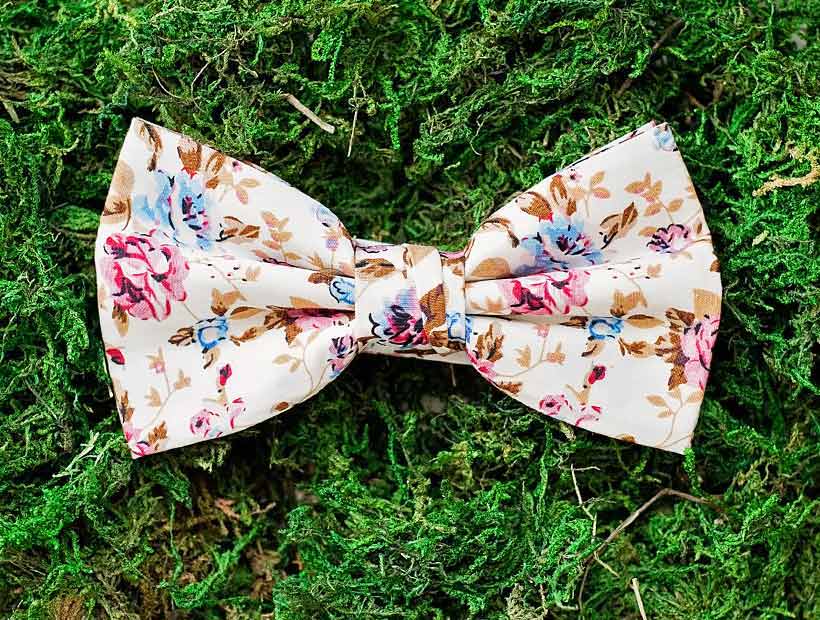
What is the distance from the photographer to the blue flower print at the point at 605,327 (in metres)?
1.12

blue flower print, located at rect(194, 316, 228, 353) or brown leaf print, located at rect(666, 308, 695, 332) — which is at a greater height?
blue flower print, located at rect(194, 316, 228, 353)

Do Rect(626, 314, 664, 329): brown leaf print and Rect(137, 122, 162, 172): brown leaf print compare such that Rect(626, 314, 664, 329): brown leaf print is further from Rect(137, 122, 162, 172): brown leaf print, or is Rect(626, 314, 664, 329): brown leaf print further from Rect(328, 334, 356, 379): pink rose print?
Rect(137, 122, 162, 172): brown leaf print

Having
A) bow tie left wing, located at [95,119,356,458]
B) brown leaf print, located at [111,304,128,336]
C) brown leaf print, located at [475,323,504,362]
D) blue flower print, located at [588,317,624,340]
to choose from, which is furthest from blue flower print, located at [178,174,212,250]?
blue flower print, located at [588,317,624,340]

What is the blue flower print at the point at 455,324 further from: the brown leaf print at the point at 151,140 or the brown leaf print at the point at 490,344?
the brown leaf print at the point at 151,140

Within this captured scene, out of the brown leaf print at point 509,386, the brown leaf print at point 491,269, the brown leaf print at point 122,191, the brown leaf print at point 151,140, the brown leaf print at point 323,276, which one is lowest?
the brown leaf print at point 509,386

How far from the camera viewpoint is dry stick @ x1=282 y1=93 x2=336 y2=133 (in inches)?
44.9

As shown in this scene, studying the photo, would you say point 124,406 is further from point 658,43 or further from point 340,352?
point 658,43

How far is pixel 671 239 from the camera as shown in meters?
1.13

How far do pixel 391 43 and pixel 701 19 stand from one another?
1.22 feet

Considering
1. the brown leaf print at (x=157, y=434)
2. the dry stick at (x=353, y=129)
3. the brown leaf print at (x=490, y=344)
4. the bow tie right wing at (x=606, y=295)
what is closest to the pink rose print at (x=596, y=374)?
the bow tie right wing at (x=606, y=295)

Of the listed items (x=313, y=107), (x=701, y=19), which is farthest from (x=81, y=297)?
(x=701, y=19)

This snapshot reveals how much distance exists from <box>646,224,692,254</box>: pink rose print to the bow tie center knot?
0.24 meters

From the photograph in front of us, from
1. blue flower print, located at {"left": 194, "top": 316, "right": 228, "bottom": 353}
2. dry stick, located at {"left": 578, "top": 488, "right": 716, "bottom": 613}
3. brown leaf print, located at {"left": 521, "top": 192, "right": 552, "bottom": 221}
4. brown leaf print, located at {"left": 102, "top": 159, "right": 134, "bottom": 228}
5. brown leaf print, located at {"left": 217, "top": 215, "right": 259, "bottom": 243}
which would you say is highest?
brown leaf print, located at {"left": 102, "top": 159, "right": 134, "bottom": 228}

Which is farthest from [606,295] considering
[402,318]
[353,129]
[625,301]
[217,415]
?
[217,415]
